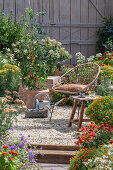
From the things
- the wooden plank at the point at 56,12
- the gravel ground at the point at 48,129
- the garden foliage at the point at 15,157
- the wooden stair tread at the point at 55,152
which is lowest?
the gravel ground at the point at 48,129

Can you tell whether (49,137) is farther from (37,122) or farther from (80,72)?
(80,72)

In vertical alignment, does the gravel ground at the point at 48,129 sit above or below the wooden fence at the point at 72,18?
below

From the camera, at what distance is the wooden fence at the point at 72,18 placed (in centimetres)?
962

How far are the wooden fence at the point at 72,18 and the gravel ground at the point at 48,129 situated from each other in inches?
158

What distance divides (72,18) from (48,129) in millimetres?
5497

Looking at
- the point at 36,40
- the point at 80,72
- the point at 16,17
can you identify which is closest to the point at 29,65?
the point at 36,40

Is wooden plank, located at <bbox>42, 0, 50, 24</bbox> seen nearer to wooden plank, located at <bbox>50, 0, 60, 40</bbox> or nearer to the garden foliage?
wooden plank, located at <bbox>50, 0, 60, 40</bbox>

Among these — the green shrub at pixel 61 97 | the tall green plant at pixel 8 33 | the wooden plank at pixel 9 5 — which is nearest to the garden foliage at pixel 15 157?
the green shrub at pixel 61 97

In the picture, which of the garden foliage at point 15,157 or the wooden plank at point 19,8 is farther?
the wooden plank at point 19,8

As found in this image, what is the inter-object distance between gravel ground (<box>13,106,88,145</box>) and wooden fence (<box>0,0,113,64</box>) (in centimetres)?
403

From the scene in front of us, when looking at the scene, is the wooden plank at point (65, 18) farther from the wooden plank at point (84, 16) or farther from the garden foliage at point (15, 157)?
the garden foliage at point (15, 157)

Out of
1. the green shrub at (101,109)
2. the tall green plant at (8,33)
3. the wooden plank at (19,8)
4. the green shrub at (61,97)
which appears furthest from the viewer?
the wooden plank at (19,8)

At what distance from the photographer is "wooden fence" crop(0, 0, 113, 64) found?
962 centimetres

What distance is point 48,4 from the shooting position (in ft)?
31.8
